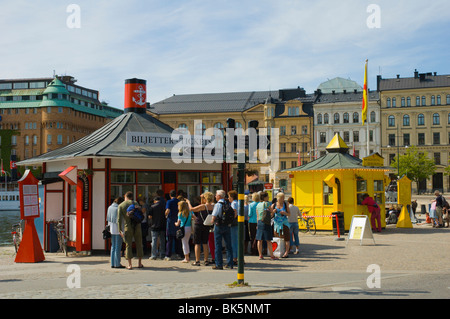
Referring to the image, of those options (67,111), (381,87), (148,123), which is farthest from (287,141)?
(148,123)

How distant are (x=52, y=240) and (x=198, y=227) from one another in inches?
231

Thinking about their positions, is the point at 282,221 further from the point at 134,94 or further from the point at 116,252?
the point at 134,94

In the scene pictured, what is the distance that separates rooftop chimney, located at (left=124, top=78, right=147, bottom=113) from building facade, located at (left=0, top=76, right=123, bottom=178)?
94.4m

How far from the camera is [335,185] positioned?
22.5 meters

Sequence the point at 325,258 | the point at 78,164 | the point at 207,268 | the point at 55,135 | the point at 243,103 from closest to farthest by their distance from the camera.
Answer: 1. the point at 207,268
2. the point at 325,258
3. the point at 78,164
4. the point at 243,103
5. the point at 55,135

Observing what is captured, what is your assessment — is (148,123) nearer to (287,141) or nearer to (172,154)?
(172,154)

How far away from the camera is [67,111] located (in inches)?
4412

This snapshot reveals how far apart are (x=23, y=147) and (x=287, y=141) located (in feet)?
185

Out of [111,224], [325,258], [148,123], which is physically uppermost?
[148,123]

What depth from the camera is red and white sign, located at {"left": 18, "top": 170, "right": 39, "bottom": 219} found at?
47.2 ft

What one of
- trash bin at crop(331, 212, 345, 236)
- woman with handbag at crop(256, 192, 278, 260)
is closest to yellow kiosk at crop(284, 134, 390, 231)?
trash bin at crop(331, 212, 345, 236)

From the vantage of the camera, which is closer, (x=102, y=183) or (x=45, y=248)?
(x=102, y=183)

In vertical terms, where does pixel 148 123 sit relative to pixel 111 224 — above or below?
above

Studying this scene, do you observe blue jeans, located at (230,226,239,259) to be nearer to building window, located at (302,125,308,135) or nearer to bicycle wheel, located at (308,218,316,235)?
bicycle wheel, located at (308,218,316,235)
